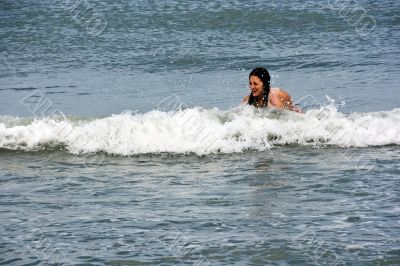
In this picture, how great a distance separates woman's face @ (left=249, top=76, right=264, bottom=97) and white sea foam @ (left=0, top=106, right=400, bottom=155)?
0.88ft

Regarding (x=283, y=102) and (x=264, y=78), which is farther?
(x=283, y=102)

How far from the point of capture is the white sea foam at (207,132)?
8.91 metres

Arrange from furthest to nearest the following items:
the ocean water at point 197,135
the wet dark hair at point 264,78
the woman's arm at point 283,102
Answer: the woman's arm at point 283,102
the wet dark hair at point 264,78
the ocean water at point 197,135

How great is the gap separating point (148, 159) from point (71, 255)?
10.5 ft

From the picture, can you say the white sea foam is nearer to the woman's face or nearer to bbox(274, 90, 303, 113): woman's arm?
bbox(274, 90, 303, 113): woman's arm

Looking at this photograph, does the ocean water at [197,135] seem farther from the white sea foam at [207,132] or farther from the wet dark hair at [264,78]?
the wet dark hair at [264,78]

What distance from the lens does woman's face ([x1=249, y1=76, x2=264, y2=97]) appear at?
9.32 metres

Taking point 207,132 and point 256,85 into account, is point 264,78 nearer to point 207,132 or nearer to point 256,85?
point 256,85

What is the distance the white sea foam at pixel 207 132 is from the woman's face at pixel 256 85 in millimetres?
268

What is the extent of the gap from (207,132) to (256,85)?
749mm

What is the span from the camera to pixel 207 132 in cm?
935

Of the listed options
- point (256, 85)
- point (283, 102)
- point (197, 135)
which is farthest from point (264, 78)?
point (197, 135)

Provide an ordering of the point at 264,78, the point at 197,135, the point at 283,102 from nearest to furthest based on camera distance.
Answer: the point at 197,135, the point at 264,78, the point at 283,102

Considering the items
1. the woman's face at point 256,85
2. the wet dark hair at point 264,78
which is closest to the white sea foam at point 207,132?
the wet dark hair at point 264,78
